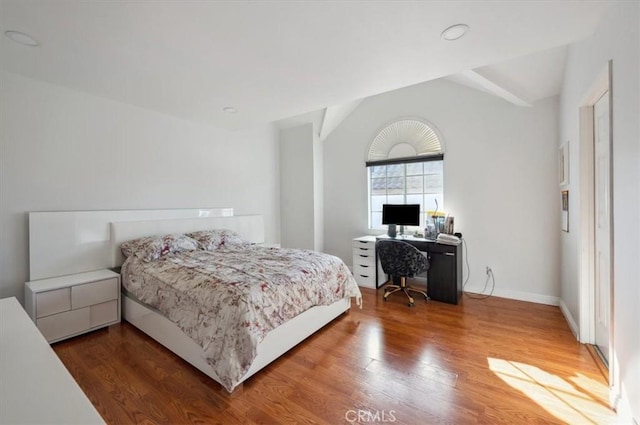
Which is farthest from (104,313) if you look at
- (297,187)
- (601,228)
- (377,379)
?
(601,228)

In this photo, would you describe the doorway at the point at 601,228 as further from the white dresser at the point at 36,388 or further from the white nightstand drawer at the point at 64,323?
the white nightstand drawer at the point at 64,323

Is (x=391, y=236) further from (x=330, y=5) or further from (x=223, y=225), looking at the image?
(x=330, y=5)

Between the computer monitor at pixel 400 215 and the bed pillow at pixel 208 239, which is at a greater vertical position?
the computer monitor at pixel 400 215

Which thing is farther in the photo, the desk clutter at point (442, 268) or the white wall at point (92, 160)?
the desk clutter at point (442, 268)

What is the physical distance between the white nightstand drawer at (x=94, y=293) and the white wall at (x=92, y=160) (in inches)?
23.1

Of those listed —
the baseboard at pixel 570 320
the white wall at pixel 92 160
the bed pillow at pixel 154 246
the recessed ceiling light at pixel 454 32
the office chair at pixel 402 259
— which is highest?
the recessed ceiling light at pixel 454 32

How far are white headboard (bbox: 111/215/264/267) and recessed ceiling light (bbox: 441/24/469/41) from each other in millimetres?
3594

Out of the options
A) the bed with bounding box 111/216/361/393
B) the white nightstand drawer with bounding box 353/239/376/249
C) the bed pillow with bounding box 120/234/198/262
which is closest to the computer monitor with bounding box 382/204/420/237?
the white nightstand drawer with bounding box 353/239/376/249

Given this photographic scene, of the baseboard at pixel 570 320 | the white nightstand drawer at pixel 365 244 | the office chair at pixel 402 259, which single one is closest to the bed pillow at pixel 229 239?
the white nightstand drawer at pixel 365 244

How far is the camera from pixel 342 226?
16.5 ft

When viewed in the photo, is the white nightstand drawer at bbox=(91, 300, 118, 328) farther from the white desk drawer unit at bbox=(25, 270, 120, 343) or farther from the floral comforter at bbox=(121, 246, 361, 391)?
the floral comforter at bbox=(121, 246, 361, 391)

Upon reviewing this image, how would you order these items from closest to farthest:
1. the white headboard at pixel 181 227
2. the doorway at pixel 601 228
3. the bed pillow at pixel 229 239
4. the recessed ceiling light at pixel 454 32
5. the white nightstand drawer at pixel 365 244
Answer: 1. the recessed ceiling light at pixel 454 32
2. the doorway at pixel 601 228
3. the white headboard at pixel 181 227
4. the bed pillow at pixel 229 239
5. the white nightstand drawer at pixel 365 244

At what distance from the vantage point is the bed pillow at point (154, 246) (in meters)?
2.99

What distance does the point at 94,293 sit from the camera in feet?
8.91
